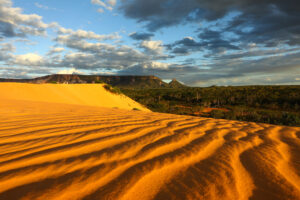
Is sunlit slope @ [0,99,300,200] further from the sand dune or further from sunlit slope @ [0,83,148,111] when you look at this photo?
sunlit slope @ [0,83,148,111]

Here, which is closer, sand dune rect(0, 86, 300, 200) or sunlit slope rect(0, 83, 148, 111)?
sand dune rect(0, 86, 300, 200)

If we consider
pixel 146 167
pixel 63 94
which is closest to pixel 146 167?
pixel 146 167

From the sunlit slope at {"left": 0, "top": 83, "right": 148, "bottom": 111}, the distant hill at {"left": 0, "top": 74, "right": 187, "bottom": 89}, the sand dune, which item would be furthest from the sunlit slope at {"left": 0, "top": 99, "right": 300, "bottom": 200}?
the distant hill at {"left": 0, "top": 74, "right": 187, "bottom": 89}

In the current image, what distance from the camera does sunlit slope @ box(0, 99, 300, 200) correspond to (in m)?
1.03

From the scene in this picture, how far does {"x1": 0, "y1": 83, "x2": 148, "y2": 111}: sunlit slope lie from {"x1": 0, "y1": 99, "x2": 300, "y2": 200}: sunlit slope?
10204 millimetres

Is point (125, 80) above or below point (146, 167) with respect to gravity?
above

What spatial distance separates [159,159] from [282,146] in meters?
1.41

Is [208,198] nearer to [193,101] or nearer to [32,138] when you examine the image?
[32,138]

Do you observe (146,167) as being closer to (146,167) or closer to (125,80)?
(146,167)

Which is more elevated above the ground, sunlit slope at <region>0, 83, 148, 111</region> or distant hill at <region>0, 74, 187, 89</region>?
distant hill at <region>0, 74, 187, 89</region>

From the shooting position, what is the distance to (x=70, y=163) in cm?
139

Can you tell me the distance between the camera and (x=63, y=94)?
1387 cm

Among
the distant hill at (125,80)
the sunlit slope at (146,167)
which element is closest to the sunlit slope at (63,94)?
the sunlit slope at (146,167)

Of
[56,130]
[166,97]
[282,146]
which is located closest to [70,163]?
[56,130]
